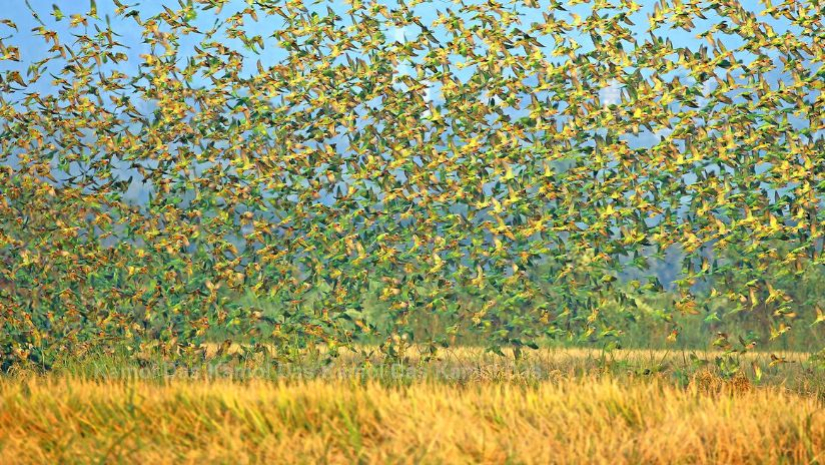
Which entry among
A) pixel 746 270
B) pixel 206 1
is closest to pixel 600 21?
pixel 746 270

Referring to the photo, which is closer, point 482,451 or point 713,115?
point 482,451

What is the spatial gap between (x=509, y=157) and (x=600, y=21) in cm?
126

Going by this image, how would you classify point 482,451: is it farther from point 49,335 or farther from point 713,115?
point 49,335

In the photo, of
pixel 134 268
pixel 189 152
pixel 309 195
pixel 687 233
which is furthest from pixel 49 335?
pixel 687 233

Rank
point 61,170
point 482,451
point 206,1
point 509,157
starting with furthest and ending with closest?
point 61,170, point 206,1, point 509,157, point 482,451

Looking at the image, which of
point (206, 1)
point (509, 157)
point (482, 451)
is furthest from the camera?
point (206, 1)

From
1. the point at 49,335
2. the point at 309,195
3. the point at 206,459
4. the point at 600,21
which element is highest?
the point at 600,21

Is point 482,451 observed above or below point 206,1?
below

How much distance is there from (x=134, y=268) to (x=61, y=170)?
1.18 metres

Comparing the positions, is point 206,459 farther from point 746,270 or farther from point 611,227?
point 746,270

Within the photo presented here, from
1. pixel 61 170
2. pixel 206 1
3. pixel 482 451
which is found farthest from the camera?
pixel 61 170

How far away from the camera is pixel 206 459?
4.51m

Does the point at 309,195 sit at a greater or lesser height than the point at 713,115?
lesser

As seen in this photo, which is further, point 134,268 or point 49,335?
point 49,335
